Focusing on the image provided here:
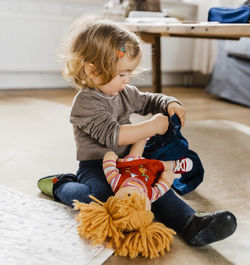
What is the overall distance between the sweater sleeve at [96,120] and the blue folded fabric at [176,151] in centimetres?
12

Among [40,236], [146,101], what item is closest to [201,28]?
[146,101]

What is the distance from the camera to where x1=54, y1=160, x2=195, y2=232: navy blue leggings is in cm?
77

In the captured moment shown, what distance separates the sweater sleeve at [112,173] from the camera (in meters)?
0.79

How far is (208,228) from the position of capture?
2.24ft

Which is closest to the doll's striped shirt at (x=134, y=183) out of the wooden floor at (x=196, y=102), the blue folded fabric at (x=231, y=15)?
the blue folded fabric at (x=231, y=15)

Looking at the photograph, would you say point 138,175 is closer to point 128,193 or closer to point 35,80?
point 128,193

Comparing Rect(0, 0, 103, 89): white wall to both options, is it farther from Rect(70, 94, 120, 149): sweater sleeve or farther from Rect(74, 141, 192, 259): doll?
Rect(74, 141, 192, 259): doll

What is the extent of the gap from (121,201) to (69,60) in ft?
1.29

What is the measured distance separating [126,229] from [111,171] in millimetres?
148

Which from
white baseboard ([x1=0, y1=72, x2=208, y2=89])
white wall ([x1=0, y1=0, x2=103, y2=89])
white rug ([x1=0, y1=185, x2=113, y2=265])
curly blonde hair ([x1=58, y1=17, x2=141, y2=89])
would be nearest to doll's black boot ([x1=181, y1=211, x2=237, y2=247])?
white rug ([x1=0, y1=185, x2=113, y2=265])

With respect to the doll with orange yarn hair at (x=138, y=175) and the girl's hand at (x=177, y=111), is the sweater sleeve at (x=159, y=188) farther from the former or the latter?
the girl's hand at (x=177, y=111)

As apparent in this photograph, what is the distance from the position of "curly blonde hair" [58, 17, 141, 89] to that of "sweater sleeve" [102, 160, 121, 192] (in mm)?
203

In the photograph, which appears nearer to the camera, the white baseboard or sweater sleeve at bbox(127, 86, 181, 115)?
sweater sleeve at bbox(127, 86, 181, 115)

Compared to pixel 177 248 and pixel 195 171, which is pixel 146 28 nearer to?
pixel 195 171
